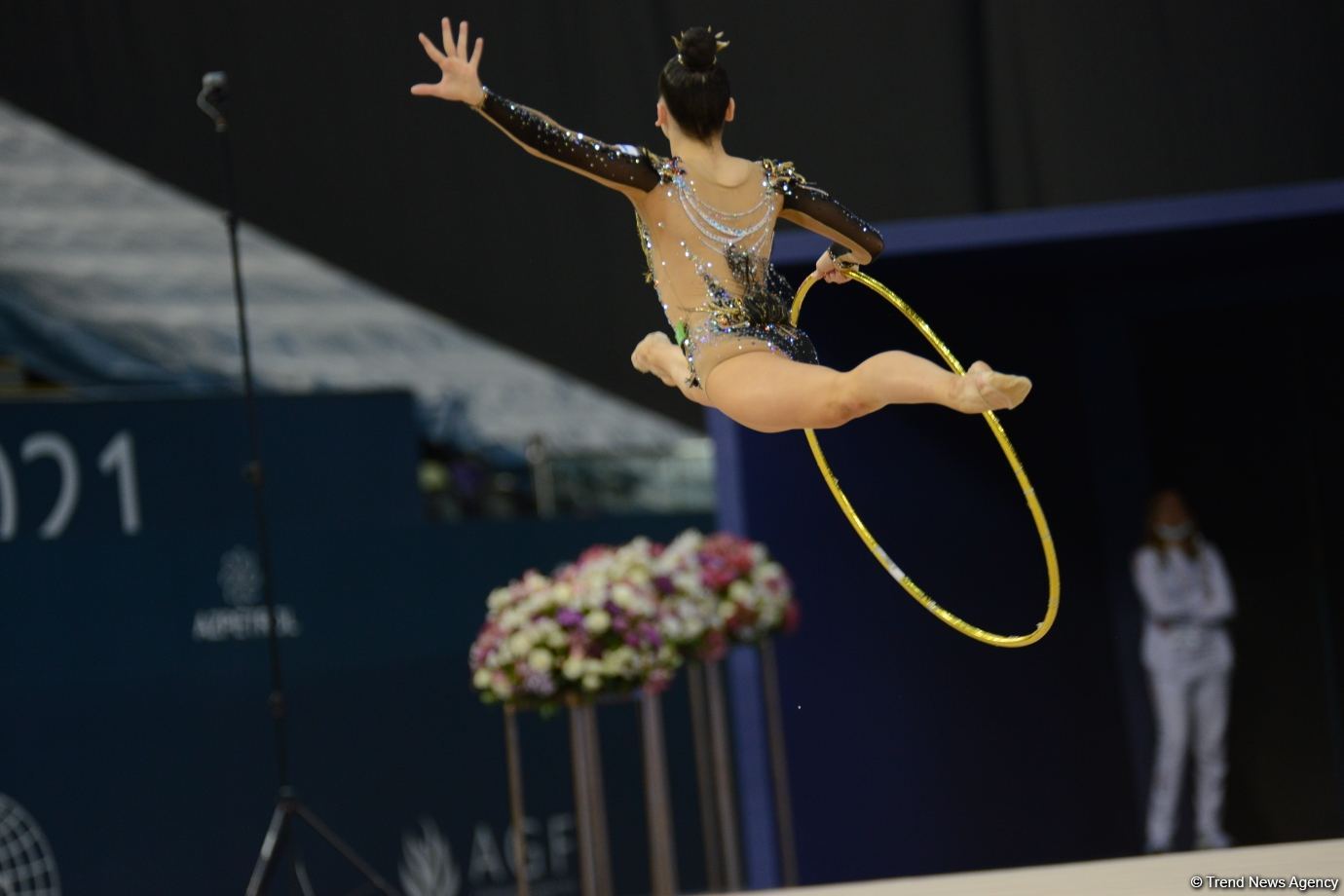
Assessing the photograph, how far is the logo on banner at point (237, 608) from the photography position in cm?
612

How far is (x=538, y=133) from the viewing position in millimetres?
3076

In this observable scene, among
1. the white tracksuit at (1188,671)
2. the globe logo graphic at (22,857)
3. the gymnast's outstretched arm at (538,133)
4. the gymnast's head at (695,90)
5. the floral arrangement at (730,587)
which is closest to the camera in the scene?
the gymnast's outstretched arm at (538,133)

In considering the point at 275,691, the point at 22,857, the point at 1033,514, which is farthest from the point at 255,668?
the point at 1033,514

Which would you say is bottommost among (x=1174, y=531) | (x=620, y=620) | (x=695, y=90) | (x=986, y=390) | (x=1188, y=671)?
(x=1188, y=671)

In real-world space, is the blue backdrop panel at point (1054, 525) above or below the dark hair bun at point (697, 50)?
below

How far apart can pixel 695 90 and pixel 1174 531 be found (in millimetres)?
4351

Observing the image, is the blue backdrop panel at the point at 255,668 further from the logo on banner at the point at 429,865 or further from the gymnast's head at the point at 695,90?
the gymnast's head at the point at 695,90

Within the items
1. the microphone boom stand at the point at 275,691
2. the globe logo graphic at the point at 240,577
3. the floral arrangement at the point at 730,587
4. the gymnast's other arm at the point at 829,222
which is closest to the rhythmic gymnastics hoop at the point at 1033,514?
the gymnast's other arm at the point at 829,222

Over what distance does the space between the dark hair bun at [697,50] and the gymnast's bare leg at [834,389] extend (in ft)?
1.85

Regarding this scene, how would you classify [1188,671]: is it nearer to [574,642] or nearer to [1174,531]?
[1174,531]

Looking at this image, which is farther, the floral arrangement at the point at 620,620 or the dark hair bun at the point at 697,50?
the floral arrangement at the point at 620,620

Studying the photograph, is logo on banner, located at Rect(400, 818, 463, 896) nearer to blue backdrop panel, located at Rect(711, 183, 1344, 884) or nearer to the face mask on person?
blue backdrop panel, located at Rect(711, 183, 1344, 884)

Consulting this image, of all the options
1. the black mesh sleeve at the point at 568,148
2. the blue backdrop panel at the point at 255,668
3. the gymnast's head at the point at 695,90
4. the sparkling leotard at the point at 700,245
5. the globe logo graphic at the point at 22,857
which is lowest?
the globe logo graphic at the point at 22,857

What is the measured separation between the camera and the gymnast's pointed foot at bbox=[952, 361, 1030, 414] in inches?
103
